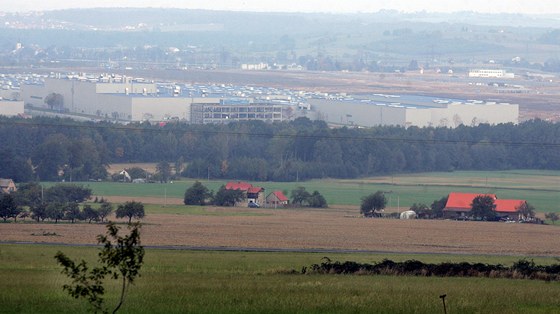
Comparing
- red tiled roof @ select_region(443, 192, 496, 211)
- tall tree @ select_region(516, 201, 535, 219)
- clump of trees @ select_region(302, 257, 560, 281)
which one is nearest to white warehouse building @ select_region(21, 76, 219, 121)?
red tiled roof @ select_region(443, 192, 496, 211)

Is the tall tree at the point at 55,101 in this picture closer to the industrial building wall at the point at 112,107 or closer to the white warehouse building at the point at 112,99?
the white warehouse building at the point at 112,99

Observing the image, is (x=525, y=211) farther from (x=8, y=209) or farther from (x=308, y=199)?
(x=8, y=209)

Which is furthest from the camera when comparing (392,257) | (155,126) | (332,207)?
(155,126)

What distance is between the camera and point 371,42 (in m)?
159

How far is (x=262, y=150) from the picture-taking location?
46.6 meters

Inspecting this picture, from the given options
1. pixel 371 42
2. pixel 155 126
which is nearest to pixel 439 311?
pixel 155 126

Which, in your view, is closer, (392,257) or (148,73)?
(392,257)

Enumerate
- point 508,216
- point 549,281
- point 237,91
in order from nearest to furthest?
point 549,281 → point 508,216 → point 237,91

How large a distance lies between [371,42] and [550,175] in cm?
11611

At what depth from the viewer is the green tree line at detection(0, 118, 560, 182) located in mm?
41188

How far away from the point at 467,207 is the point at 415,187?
704 centimetres

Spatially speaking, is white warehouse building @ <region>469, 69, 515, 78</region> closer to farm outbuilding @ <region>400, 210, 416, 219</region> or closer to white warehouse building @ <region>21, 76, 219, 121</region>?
white warehouse building @ <region>21, 76, 219, 121</region>

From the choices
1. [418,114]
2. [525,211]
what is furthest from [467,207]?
[418,114]

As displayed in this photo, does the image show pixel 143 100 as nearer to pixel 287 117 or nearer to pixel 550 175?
pixel 287 117
